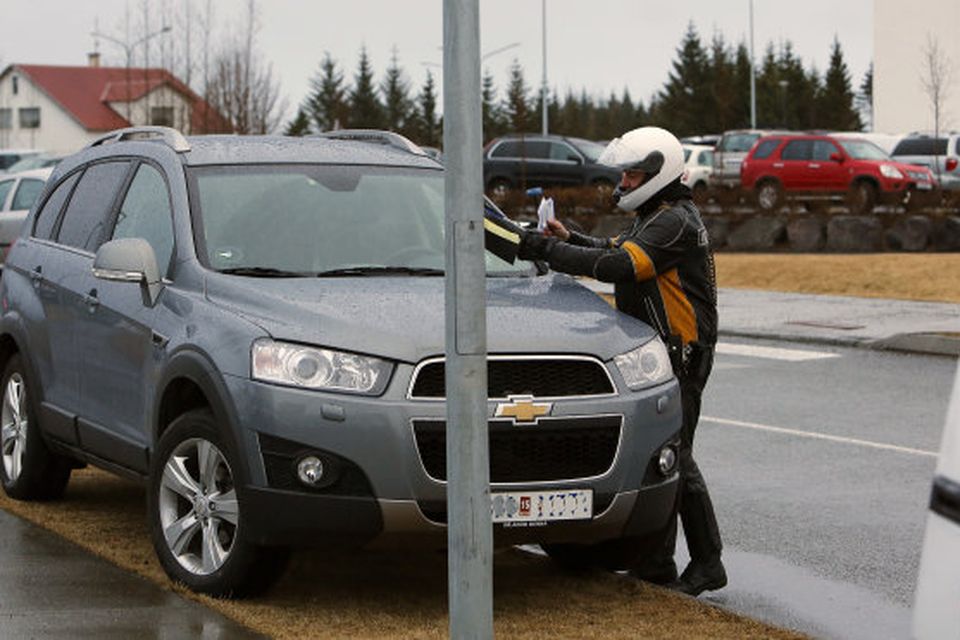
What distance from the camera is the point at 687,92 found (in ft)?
360

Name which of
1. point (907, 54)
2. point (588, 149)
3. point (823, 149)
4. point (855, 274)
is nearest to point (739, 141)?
point (588, 149)

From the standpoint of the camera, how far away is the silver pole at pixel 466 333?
5.96 meters

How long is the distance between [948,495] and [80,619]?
3.98 metres

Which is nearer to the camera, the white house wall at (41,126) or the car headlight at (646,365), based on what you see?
the car headlight at (646,365)

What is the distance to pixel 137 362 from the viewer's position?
8500 millimetres

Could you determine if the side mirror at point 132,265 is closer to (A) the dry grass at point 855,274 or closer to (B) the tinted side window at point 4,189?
(A) the dry grass at point 855,274

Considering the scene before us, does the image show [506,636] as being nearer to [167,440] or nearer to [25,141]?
[167,440]

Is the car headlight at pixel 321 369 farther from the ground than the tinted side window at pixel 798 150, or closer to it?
closer to it

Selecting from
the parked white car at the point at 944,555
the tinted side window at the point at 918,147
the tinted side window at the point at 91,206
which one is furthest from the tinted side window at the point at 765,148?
the parked white car at the point at 944,555

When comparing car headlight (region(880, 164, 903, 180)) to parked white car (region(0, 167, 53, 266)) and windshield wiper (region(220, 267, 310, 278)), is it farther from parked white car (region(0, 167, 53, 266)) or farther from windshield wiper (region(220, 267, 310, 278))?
windshield wiper (region(220, 267, 310, 278))

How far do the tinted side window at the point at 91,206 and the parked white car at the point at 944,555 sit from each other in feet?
19.4

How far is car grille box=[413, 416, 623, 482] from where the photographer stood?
24.2 feet

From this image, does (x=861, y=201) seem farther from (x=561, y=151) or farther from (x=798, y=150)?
(x=561, y=151)

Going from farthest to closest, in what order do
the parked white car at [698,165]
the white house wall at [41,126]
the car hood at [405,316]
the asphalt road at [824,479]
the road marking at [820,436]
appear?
the white house wall at [41,126] → the parked white car at [698,165] → the road marking at [820,436] → the asphalt road at [824,479] → the car hood at [405,316]
